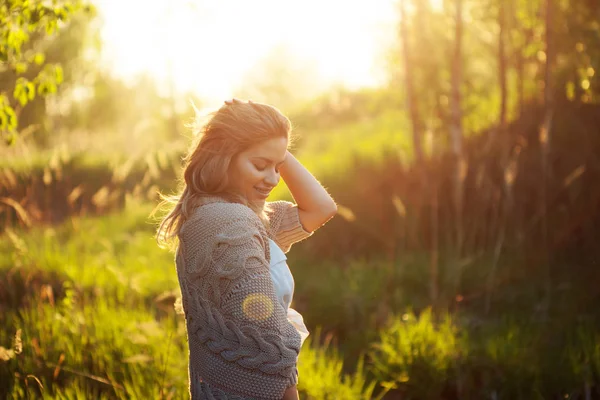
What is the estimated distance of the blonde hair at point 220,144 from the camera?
2.26m

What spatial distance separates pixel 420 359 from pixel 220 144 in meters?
2.75

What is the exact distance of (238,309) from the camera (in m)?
2.08

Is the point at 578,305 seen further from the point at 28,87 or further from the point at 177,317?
the point at 28,87

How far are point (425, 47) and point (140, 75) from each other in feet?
150

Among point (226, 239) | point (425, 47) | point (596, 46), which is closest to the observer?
point (226, 239)

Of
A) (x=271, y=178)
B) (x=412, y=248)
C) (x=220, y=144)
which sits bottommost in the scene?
(x=412, y=248)

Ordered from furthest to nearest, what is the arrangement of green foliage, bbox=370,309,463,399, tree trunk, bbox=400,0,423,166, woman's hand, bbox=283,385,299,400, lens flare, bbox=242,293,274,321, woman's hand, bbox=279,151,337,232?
tree trunk, bbox=400,0,423,166
green foliage, bbox=370,309,463,399
woman's hand, bbox=279,151,337,232
woman's hand, bbox=283,385,299,400
lens flare, bbox=242,293,274,321

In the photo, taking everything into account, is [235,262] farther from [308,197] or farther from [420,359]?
[420,359]

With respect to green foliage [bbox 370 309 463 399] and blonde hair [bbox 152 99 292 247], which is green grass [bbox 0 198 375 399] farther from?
blonde hair [bbox 152 99 292 247]

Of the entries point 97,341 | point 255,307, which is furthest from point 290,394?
point 97,341

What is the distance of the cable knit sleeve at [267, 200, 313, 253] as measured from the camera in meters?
2.73

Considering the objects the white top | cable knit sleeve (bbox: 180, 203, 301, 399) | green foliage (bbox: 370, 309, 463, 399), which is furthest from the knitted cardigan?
green foliage (bbox: 370, 309, 463, 399)

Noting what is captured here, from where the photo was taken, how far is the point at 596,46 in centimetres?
695

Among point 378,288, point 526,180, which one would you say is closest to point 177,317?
point 378,288
